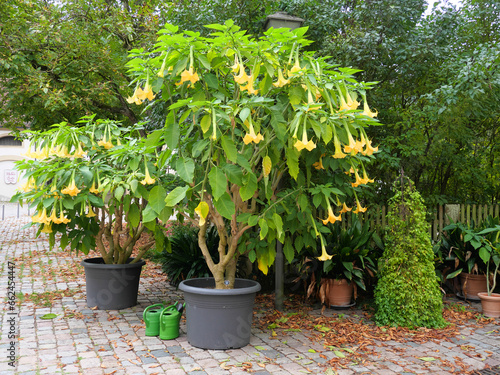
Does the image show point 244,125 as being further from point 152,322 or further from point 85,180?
point 152,322

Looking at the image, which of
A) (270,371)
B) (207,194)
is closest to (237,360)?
(270,371)

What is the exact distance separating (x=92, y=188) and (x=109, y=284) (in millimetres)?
1534

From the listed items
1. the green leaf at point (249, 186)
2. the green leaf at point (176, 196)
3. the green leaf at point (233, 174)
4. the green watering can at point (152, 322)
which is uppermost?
the green leaf at point (233, 174)

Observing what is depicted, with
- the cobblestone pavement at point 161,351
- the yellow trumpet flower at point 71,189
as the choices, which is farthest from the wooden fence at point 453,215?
the yellow trumpet flower at point 71,189

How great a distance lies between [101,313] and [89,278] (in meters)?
0.48

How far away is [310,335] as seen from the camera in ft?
14.9

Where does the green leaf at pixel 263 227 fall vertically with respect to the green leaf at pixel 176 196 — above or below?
below

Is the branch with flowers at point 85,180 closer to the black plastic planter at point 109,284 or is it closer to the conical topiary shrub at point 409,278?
the black plastic planter at point 109,284

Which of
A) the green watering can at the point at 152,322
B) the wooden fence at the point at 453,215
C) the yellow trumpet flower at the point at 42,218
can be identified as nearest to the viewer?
the yellow trumpet flower at the point at 42,218

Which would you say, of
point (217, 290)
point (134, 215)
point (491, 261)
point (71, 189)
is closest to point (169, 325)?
point (217, 290)

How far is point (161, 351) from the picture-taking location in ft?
13.1

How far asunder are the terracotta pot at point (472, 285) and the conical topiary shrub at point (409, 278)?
134 centimetres

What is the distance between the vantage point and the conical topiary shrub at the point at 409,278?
473 centimetres

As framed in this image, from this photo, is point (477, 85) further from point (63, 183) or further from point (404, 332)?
point (63, 183)
